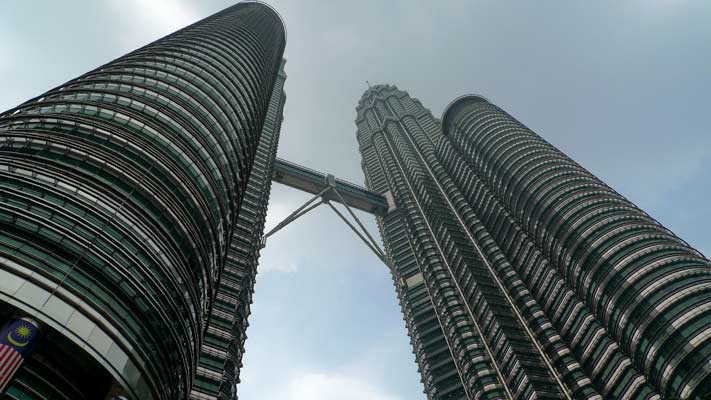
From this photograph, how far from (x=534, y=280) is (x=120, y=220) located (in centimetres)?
6961

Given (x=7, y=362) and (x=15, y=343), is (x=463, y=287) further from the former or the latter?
(x=7, y=362)

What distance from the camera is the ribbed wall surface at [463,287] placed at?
7462 cm

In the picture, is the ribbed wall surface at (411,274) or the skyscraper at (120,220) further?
the ribbed wall surface at (411,274)

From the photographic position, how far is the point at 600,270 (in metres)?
65.9

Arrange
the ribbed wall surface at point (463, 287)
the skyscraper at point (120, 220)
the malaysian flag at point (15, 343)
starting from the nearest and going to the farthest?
the malaysian flag at point (15, 343) < the skyscraper at point (120, 220) < the ribbed wall surface at point (463, 287)

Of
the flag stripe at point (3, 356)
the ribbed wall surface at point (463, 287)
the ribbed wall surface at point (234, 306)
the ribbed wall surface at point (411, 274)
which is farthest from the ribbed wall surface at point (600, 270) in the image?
the flag stripe at point (3, 356)

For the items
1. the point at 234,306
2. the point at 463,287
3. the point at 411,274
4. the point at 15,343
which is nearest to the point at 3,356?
the point at 15,343

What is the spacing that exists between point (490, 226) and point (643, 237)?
115ft

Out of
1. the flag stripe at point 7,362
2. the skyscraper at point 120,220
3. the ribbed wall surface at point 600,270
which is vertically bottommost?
the flag stripe at point 7,362

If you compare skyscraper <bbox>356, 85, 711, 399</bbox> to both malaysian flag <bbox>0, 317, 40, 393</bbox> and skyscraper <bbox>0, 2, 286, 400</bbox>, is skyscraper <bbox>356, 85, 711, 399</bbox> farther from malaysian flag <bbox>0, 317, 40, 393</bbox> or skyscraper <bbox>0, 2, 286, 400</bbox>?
malaysian flag <bbox>0, 317, 40, 393</bbox>

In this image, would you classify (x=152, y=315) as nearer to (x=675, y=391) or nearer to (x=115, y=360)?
(x=115, y=360)

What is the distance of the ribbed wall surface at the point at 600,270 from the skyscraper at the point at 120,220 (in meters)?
45.5

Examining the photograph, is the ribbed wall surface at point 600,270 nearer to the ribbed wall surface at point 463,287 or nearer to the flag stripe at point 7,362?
the ribbed wall surface at point 463,287

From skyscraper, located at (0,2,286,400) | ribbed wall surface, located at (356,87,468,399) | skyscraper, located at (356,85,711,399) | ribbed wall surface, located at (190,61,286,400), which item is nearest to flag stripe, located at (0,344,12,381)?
skyscraper, located at (0,2,286,400)
